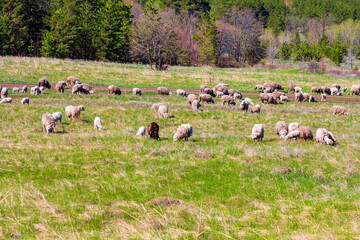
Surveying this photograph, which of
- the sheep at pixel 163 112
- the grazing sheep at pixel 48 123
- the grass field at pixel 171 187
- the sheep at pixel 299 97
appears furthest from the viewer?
the sheep at pixel 299 97

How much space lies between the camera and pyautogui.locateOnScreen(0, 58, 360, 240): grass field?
805 centimetres

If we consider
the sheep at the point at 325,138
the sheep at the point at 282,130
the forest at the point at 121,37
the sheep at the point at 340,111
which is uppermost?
the forest at the point at 121,37

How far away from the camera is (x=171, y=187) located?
1098 cm

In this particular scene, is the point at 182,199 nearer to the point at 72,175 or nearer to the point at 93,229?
the point at 93,229

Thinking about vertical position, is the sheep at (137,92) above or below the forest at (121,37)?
below

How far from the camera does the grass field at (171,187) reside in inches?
317

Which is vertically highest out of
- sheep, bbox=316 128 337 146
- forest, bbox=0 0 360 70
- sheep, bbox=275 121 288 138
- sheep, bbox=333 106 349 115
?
forest, bbox=0 0 360 70

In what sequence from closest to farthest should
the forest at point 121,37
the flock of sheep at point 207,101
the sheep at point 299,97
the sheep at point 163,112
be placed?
1. the flock of sheep at point 207,101
2. the sheep at point 163,112
3. the sheep at point 299,97
4. the forest at point 121,37

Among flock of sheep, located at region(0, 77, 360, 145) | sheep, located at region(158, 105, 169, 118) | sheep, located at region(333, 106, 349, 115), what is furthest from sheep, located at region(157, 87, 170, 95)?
sheep, located at region(333, 106, 349, 115)

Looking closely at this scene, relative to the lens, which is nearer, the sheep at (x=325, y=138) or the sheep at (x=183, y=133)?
the sheep at (x=325, y=138)

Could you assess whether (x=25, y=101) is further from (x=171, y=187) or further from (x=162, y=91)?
(x=171, y=187)

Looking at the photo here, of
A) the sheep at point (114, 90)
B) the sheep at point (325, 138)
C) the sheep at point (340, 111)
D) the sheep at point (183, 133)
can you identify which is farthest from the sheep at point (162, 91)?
the sheep at point (325, 138)

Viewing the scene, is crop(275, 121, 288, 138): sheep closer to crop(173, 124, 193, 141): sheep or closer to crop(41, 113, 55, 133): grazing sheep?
crop(173, 124, 193, 141): sheep

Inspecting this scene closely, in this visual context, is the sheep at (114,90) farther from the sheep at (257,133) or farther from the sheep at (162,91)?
the sheep at (257,133)
